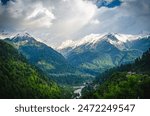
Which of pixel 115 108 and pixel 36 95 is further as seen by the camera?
pixel 36 95

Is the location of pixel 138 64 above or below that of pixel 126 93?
above

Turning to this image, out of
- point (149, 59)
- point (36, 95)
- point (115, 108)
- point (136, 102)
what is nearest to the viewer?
point (115, 108)

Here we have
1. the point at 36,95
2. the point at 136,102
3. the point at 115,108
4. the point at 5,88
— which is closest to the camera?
the point at 115,108

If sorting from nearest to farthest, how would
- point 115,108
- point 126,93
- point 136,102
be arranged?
1. point 115,108
2. point 136,102
3. point 126,93

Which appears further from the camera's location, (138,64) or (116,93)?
(138,64)

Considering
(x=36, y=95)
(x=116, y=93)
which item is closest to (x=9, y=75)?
(x=36, y=95)

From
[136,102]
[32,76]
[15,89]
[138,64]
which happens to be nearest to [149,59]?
[138,64]

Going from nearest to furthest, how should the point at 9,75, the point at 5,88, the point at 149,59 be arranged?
1. the point at 5,88
2. the point at 9,75
3. the point at 149,59

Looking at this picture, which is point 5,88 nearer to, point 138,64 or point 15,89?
point 15,89

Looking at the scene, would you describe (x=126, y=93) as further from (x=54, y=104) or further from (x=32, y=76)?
(x=32, y=76)
